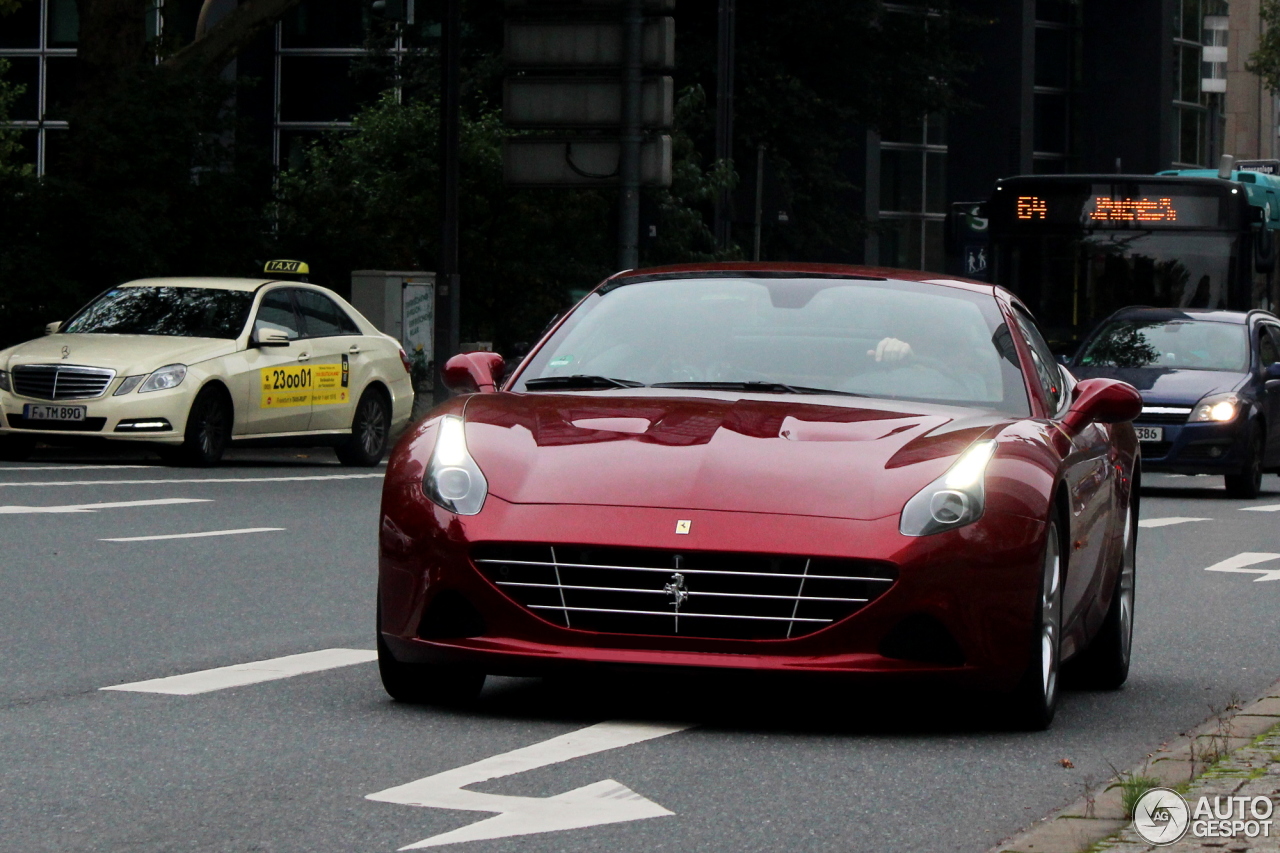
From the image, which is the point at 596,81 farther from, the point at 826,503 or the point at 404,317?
the point at 826,503

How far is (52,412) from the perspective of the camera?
1991 centimetres

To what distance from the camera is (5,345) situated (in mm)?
24188

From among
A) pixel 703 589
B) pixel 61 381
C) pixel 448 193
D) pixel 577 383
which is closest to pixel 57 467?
pixel 61 381

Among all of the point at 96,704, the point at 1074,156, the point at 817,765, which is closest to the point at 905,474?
the point at 817,765

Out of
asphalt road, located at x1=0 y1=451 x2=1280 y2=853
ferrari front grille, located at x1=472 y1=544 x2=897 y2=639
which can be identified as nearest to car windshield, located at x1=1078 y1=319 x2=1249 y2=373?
asphalt road, located at x1=0 y1=451 x2=1280 y2=853

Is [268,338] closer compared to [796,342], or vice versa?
[796,342]

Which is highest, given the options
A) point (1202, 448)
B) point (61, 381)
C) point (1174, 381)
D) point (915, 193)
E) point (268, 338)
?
point (915, 193)

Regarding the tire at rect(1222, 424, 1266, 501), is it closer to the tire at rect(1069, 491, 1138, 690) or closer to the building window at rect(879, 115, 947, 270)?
the tire at rect(1069, 491, 1138, 690)

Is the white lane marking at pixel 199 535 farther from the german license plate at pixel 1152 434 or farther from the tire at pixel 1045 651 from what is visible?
the german license plate at pixel 1152 434

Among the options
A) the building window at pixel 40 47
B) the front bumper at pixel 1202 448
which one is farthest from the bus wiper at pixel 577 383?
the building window at pixel 40 47

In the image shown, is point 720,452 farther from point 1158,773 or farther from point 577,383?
point 1158,773

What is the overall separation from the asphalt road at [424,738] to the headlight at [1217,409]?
982 cm

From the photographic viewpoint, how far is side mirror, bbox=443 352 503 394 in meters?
8.23

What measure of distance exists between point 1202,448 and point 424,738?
51.4ft
